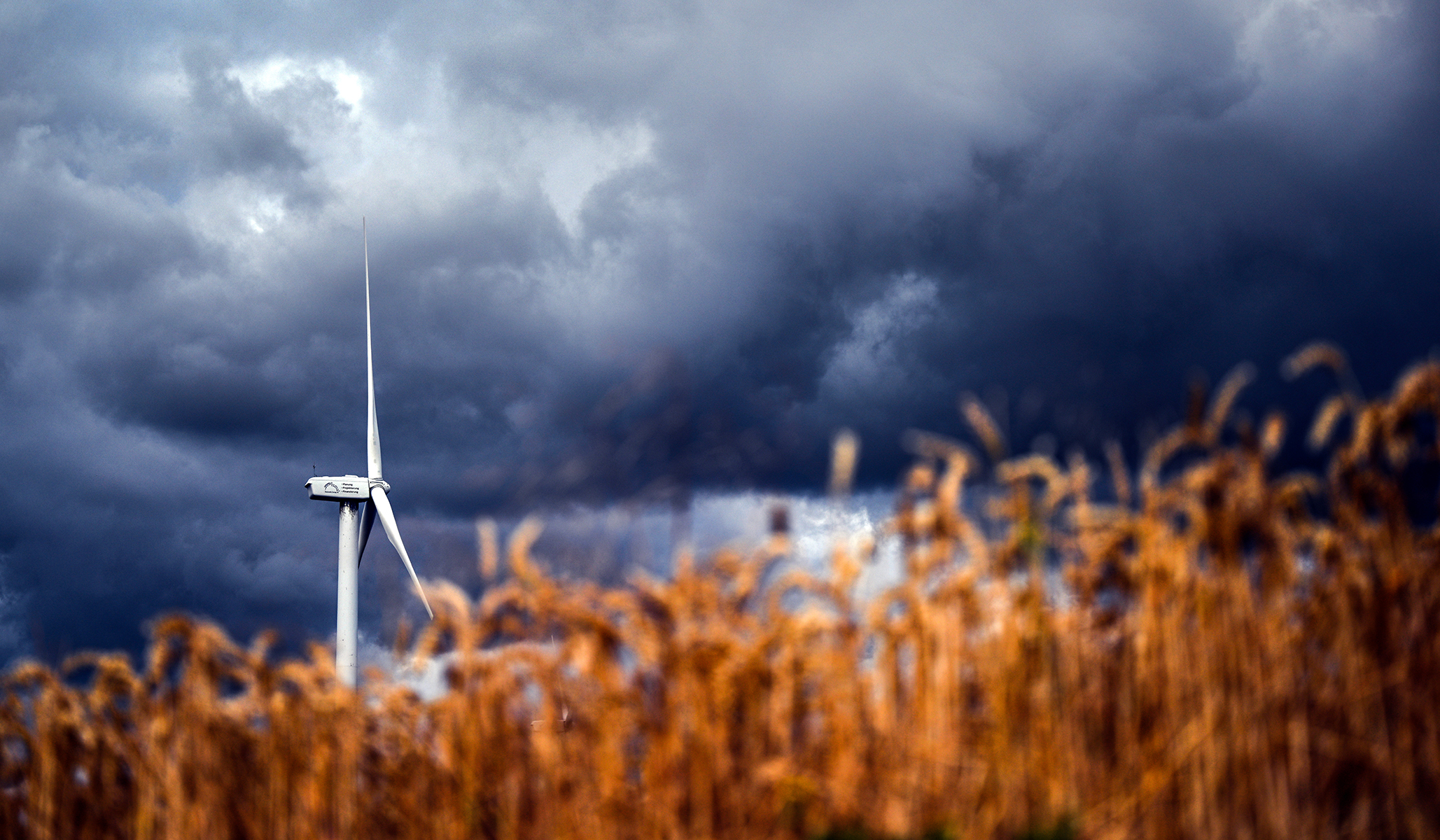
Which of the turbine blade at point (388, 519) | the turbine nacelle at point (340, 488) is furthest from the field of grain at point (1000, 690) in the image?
the turbine nacelle at point (340, 488)

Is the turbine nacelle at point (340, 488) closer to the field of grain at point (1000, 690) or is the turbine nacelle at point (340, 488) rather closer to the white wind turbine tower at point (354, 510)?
the white wind turbine tower at point (354, 510)

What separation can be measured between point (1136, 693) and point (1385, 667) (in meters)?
1.13

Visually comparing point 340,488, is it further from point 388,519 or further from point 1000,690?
point 1000,690

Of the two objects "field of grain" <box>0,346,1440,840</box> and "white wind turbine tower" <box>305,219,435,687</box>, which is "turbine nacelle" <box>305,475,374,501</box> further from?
"field of grain" <box>0,346,1440,840</box>

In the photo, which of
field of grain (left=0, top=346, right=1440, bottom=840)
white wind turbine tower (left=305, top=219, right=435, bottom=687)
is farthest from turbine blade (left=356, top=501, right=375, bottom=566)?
field of grain (left=0, top=346, right=1440, bottom=840)

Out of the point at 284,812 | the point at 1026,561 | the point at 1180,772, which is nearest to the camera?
the point at 1180,772

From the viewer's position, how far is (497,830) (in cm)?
522

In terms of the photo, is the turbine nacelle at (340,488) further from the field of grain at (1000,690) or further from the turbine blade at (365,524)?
the field of grain at (1000,690)

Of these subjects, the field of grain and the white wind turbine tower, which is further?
the white wind turbine tower

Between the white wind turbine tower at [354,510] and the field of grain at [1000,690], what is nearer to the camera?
the field of grain at [1000,690]

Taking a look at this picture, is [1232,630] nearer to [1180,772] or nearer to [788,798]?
[1180,772]

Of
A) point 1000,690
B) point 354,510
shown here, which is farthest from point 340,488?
point 1000,690

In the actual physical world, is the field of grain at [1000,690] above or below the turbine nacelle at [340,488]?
below

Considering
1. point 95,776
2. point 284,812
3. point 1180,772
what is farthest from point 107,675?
point 1180,772
